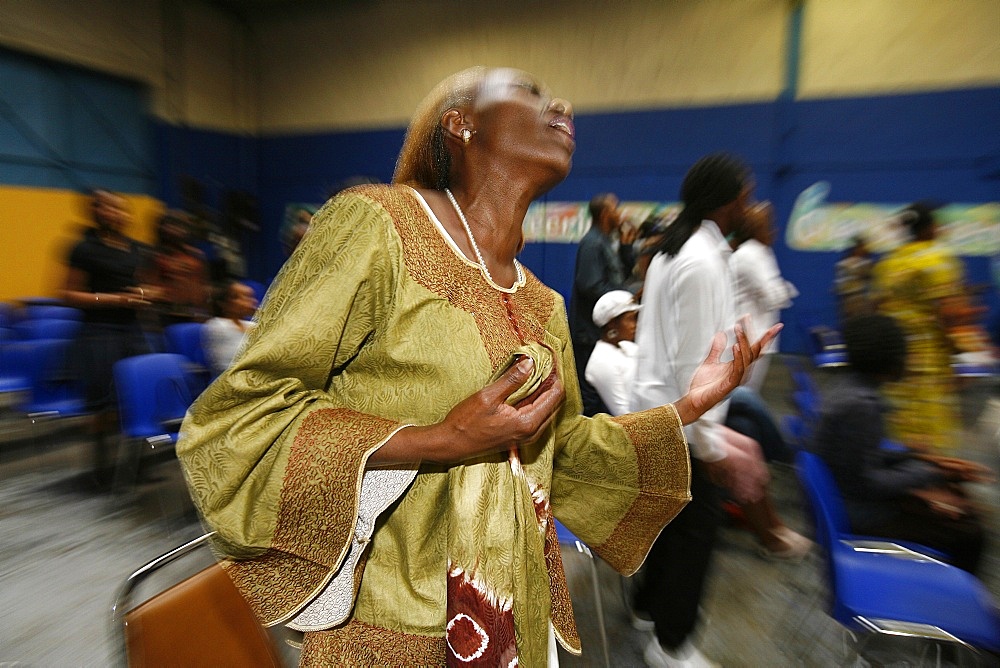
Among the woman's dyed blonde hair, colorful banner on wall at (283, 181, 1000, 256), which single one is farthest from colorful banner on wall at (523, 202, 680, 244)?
the woman's dyed blonde hair

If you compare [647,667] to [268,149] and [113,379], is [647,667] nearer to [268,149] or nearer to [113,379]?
[113,379]

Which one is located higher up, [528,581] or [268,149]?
[268,149]

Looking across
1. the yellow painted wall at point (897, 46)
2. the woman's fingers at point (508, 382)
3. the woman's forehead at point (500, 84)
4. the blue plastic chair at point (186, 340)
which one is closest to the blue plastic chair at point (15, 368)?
the blue plastic chair at point (186, 340)

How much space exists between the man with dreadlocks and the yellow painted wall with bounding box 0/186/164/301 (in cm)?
698

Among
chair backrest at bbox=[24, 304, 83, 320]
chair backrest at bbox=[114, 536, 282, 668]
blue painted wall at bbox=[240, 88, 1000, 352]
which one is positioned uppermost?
blue painted wall at bbox=[240, 88, 1000, 352]

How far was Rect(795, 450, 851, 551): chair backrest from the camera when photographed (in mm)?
1787

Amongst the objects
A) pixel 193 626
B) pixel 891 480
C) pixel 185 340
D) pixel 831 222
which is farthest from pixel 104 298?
pixel 831 222

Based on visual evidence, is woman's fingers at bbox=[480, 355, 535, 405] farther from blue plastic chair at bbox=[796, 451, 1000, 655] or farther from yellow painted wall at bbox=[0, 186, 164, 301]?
yellow painted wall at bbox=[0, 186, 164, 301]

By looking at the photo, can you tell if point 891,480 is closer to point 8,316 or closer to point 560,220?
point 8,316

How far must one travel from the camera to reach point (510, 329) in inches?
37.5

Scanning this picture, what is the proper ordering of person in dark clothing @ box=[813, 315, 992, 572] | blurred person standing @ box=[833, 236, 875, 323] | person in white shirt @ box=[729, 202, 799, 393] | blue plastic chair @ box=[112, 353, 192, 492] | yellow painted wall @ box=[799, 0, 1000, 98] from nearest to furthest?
person in dark clothing @ box=[813, 315, 992, 572]
person in white shirt @ box=[729, 202, 799, 393]
blue plastic chair @ box=[112, 353, 192, 492]
blurred person standing @ box=[833, 236, 875, 323]
yellow painted wall @ box=[799, 0, 1000, 98]

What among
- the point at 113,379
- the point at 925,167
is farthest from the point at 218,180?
the point at 925,167

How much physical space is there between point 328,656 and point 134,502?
320 centimetres

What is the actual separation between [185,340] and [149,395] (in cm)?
99
